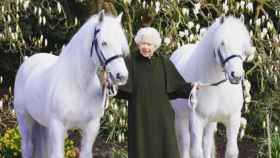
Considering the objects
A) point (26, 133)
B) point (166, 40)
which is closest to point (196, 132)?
point (26, 133)

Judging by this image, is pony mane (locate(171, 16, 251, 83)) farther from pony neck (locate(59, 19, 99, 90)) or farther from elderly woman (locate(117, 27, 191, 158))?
pony neck (locate(59, 19, 99, 90))

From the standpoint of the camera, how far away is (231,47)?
653cm

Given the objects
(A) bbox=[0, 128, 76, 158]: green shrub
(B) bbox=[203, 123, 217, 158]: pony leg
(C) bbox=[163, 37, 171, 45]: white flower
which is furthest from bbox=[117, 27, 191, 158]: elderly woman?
(C) bbox=[163, 37, 171, 45]: white flower

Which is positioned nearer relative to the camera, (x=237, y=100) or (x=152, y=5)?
(x=237, y=100)

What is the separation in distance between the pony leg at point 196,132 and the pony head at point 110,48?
1.02 m

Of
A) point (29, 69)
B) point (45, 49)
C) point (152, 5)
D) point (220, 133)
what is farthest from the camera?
point (45, 49)

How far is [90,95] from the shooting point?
6.62 m

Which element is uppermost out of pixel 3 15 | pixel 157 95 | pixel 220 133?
pixel 3 15

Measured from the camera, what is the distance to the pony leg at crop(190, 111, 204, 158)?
6.99 metres

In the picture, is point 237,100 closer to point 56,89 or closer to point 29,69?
point 56,89

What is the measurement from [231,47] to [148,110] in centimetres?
89

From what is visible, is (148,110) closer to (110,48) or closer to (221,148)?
(110,48)

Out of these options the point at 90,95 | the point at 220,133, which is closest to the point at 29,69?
the point at 90,95

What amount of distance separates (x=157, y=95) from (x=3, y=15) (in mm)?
4435
